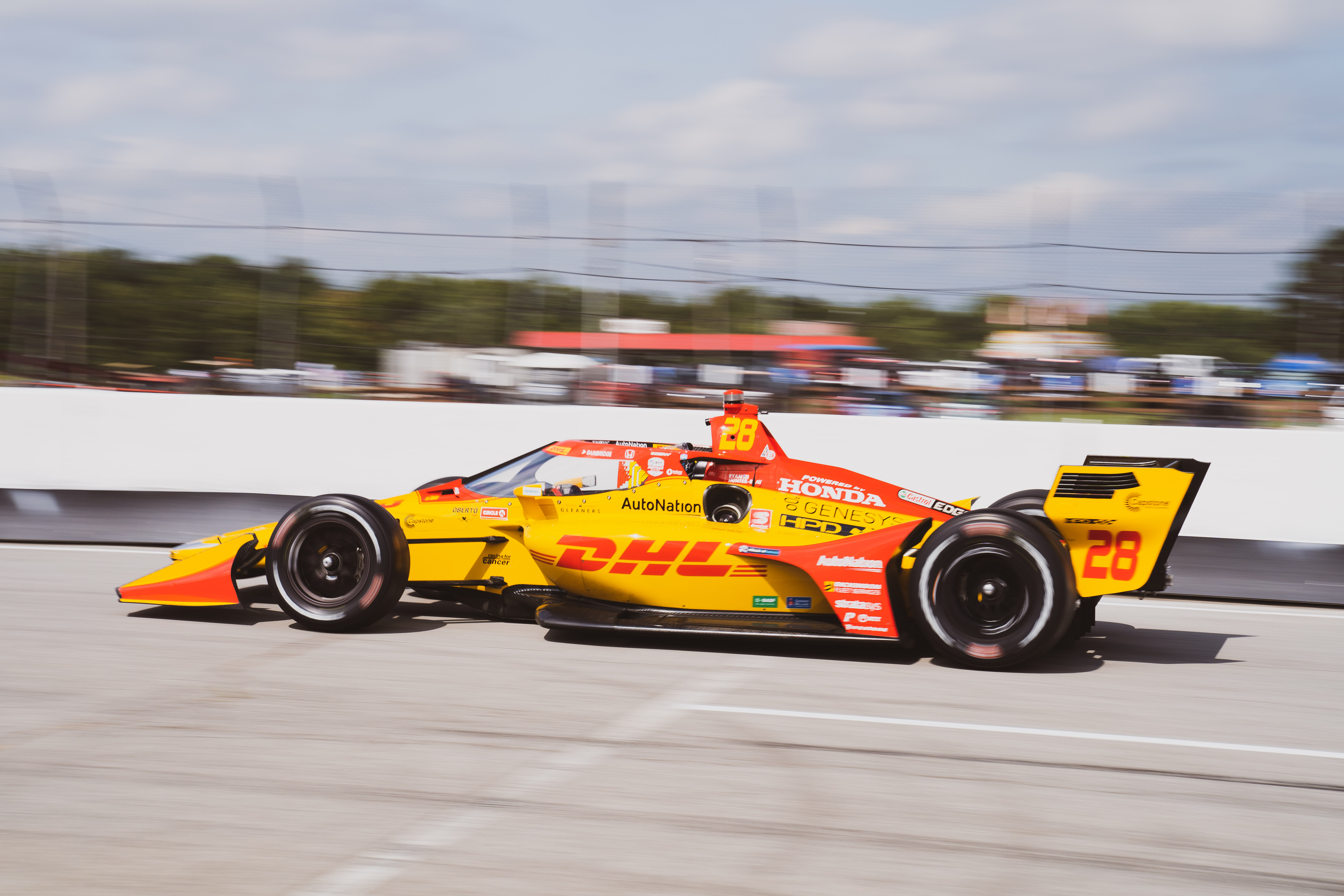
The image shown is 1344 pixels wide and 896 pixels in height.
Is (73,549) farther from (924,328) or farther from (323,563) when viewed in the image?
(924,328)

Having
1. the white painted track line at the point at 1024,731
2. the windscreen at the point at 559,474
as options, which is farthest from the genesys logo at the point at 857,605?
the windscreen at the point at 559,474

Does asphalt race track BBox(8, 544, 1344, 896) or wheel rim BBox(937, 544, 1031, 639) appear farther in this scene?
wheel rim BBox(937, 544, 1031, 639)

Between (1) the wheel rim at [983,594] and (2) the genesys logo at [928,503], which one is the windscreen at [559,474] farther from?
(1) the wheel rim at [983,594]

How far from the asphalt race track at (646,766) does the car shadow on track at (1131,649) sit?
0.04 metres

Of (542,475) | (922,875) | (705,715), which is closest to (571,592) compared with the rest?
(542,475)

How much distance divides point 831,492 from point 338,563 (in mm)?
2872

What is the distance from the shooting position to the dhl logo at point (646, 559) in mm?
6020

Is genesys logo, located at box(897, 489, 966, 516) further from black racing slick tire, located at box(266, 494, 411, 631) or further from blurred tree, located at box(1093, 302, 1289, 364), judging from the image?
blurred tree, located at box(1093, 302, 1289, 364)

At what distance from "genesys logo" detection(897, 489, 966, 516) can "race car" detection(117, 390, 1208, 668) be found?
2cm

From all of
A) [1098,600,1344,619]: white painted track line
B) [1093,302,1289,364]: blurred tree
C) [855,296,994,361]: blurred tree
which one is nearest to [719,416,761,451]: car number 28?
[1098,600,1344,619]: white painted track line

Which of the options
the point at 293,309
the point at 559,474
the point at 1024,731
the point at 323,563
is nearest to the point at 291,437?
the point at 293,309

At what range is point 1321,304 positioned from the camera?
8.48 meters

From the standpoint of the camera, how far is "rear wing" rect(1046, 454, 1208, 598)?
5559 millimetres

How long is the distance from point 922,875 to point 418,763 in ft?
6.27
